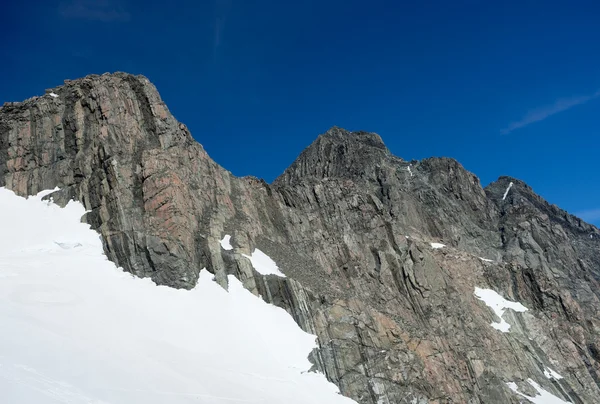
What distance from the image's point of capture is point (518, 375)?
4988 centimetres

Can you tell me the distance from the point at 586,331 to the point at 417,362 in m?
36.6

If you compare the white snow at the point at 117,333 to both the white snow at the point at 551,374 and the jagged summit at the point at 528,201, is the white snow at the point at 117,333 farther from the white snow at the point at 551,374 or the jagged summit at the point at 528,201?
the jagged summit at the point at 528,201

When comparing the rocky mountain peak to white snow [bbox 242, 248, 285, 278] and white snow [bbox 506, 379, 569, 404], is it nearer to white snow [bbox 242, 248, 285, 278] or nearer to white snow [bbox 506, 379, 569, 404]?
white snow [bbox 242, 248, 285, 278]

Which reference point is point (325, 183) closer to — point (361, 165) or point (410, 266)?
point (410, 266)

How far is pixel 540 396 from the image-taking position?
1879 inches

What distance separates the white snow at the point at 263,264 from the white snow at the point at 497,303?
2922cm

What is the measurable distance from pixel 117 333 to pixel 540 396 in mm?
41051

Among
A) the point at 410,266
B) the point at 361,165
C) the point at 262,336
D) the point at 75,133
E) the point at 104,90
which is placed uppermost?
the point at 361,165

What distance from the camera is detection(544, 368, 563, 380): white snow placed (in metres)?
51.7

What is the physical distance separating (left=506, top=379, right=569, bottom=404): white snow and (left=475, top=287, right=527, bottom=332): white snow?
858 centimetres

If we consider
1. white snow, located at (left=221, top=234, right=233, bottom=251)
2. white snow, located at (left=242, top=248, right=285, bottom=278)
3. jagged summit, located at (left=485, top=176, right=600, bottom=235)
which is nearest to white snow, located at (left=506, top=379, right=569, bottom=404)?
white snow, located at (left=242, top=248, right=285, bottom=278)

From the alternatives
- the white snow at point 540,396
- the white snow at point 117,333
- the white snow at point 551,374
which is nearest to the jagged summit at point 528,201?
the white snow at point 551,374

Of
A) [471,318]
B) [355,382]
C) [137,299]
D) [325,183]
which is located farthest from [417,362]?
[325,183]

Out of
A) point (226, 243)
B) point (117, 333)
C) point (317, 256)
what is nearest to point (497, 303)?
point (317, 256)
